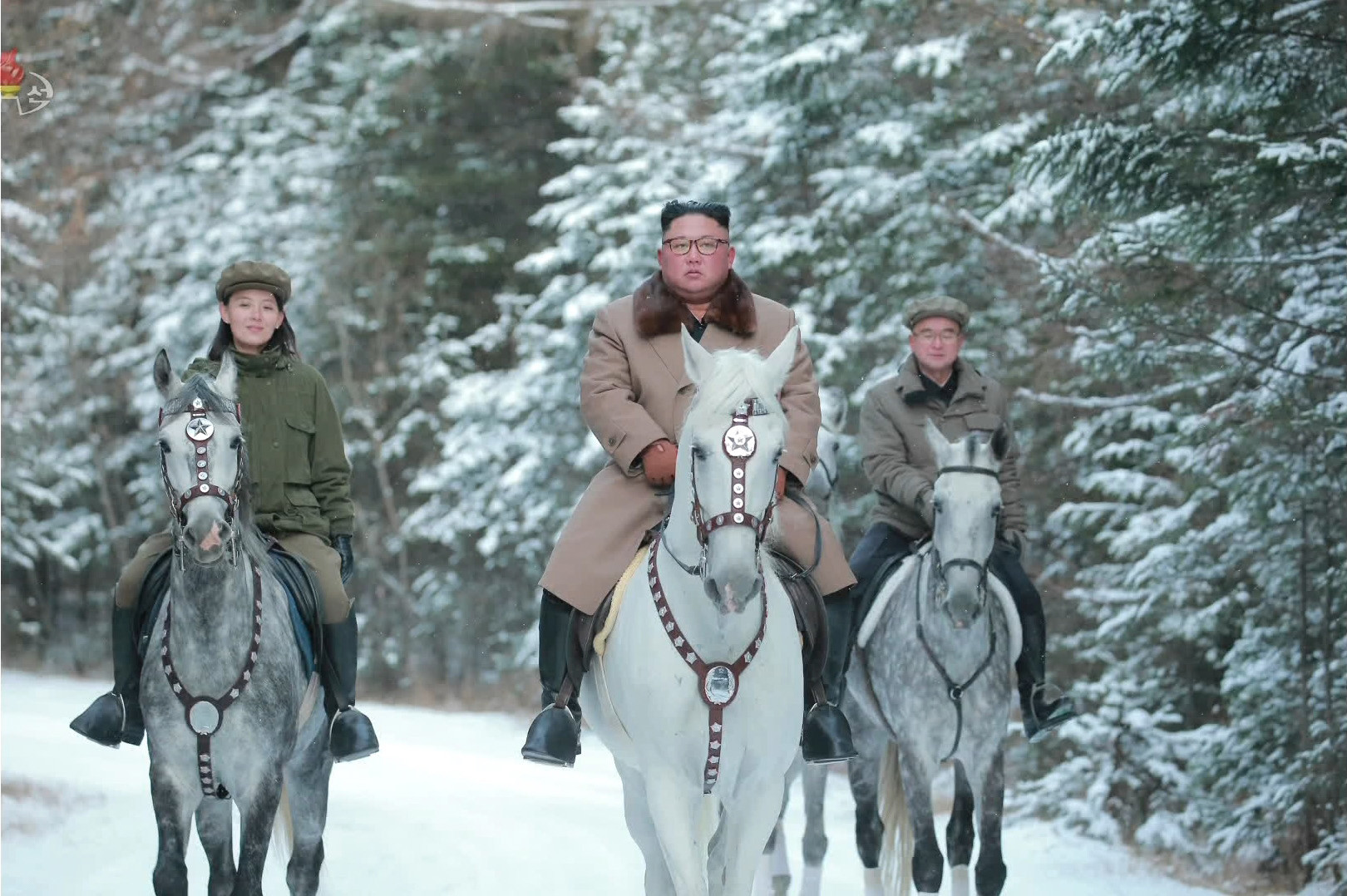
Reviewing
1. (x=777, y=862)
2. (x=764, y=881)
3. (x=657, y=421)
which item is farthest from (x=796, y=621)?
(x=777, y=862)

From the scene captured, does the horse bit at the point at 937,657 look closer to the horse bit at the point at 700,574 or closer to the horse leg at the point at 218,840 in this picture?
the horse bit at the point at 700,574

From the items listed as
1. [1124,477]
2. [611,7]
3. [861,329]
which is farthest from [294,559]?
[611,7]

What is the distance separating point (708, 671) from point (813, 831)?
389cm

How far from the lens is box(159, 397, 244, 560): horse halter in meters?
5.26

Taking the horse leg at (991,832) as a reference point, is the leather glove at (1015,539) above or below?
above

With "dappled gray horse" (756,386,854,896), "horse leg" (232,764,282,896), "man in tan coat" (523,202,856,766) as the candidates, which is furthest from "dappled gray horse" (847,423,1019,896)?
"horse leg" (232,764,282,896)

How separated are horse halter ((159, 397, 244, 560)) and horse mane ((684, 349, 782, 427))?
1.70m

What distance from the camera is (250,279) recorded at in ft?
21.4

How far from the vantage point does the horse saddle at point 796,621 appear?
565 cm

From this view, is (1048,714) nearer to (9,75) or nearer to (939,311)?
(939,311)

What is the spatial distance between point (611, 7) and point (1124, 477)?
50.9 feet

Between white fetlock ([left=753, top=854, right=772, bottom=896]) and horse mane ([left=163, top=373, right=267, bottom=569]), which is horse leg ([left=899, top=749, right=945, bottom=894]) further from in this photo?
horse mane ([left=163, top=373, right=267, bottom=569])

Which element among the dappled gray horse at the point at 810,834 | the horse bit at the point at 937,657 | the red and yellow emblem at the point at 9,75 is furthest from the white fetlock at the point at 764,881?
the red and yellow emblem at the point at 9,75

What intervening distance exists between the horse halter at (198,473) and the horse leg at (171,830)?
0.98 metres
